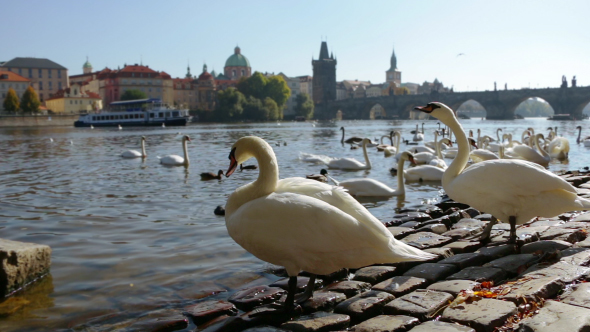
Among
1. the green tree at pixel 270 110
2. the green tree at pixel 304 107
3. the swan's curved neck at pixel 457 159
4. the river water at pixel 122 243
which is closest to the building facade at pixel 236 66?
the green tree at pixel 304 107

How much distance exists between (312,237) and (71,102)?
10121 centimetres

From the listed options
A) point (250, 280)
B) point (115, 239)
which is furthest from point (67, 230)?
point (250, 280)

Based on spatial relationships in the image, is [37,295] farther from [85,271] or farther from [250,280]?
[250,280]

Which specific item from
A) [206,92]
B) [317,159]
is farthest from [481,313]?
[206,92]

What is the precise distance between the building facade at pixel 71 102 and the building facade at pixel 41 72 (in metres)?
9.56

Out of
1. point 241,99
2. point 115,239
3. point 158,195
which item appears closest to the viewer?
point 115,239

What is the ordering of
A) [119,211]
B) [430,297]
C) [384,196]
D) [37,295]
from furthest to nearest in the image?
[384,196] < [119,211] < [37,295] < [430,297]

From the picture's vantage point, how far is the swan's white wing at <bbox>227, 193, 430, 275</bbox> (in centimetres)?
314

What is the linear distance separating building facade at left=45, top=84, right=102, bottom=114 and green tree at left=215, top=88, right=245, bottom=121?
26755 mm

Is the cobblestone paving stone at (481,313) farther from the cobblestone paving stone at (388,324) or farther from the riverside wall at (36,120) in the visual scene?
the riverside wall at (36,120)

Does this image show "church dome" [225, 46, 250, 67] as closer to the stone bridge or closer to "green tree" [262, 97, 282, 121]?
the stone bridge

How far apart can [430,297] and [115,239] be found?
3896mm

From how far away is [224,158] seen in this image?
17.7 metres

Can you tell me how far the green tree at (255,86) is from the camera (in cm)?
10094
